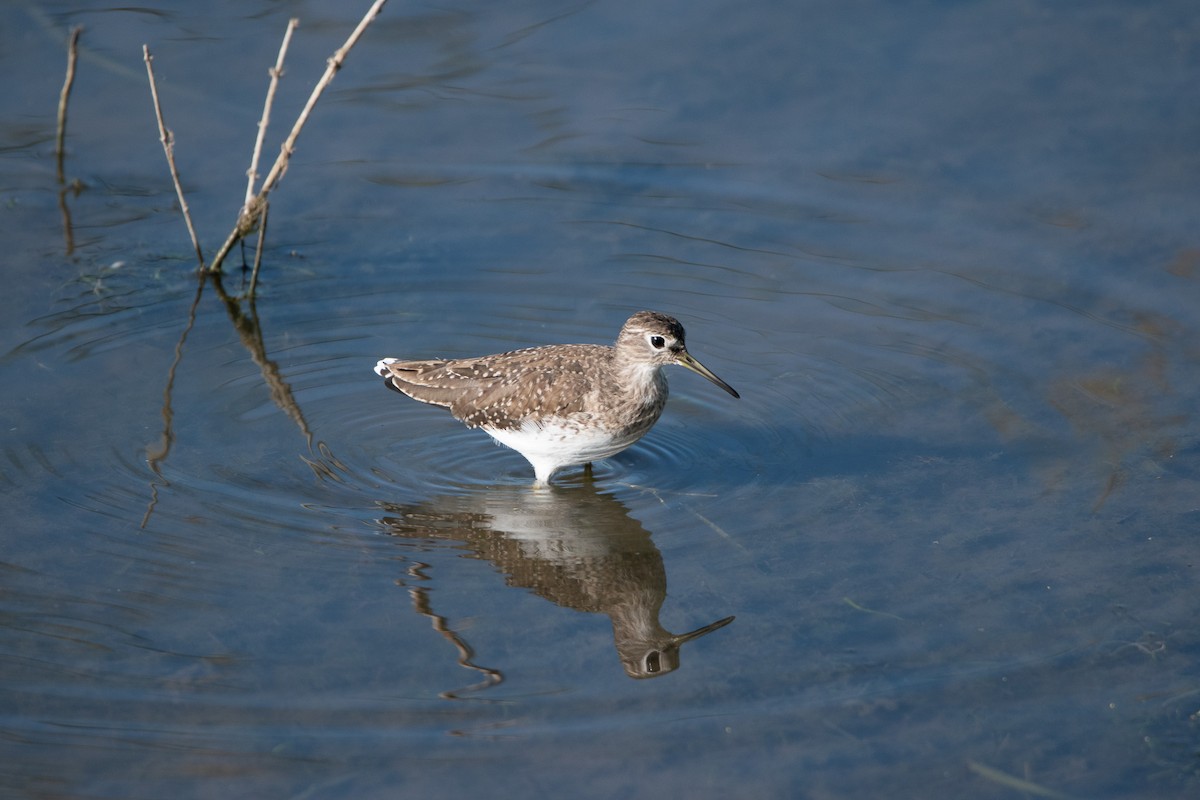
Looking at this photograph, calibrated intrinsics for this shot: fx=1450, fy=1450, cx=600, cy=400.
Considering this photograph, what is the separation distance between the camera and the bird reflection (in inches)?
325

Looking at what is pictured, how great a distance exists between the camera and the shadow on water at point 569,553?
8180 mm

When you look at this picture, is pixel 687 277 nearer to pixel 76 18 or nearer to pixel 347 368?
pixel 347 368

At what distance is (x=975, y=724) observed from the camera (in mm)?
7477

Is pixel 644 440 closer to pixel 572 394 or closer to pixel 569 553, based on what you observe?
pixel 572 394

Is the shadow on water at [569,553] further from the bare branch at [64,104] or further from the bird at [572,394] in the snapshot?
the bare branch at [64,104]

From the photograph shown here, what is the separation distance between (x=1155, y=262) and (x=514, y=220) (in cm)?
543

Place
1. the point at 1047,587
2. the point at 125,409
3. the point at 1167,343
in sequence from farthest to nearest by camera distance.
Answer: the point at 1167,343 < the point at 125,409 < the point at 1047,587

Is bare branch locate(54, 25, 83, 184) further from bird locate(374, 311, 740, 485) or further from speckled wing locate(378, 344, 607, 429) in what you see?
bird locate(374, 311, 740, 485)

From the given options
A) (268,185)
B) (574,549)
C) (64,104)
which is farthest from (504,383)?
(64,104)

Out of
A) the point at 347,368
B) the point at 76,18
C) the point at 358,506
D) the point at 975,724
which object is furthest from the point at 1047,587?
the point at 76,18

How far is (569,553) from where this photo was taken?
9102 mm

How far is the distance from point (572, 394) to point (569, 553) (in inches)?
46.9

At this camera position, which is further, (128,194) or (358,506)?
(128,194)

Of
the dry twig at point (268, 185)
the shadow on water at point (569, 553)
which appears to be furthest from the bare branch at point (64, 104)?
the shadow on water at point (569, 553)
